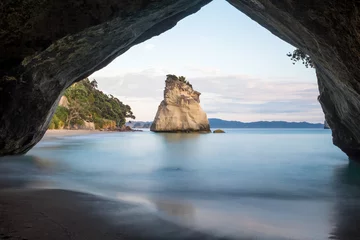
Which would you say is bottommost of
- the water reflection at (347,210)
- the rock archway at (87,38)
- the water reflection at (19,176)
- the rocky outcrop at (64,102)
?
the water reflection at (347,210)

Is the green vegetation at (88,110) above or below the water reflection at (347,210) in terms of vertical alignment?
above

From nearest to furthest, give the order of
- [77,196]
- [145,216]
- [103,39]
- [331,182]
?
[145,216], [77,196], [103,39], [331,182]

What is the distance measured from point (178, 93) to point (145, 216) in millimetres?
65346

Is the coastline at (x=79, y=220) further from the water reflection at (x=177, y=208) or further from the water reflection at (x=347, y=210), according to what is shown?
the water reflection at (x=347, y=210)

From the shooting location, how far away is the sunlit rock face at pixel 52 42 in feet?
18.8

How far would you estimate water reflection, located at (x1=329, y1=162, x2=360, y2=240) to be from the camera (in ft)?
14.1

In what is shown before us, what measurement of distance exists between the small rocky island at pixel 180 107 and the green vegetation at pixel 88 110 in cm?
1381

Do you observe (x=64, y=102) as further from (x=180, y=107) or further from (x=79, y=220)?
(x=79, y=220)

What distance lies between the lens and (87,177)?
30.7 feet

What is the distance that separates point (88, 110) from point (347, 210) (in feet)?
204

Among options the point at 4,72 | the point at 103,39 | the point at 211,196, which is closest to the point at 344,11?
the point at 211,196

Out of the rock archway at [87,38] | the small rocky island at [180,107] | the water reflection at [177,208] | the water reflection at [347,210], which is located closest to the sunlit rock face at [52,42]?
the rock archway at [87,38]

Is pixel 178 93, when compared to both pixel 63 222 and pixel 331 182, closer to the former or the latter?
pixel 331 182

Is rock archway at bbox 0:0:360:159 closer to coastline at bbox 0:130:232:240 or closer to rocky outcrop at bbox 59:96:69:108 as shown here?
coastline at bbox 0:130:232:240
